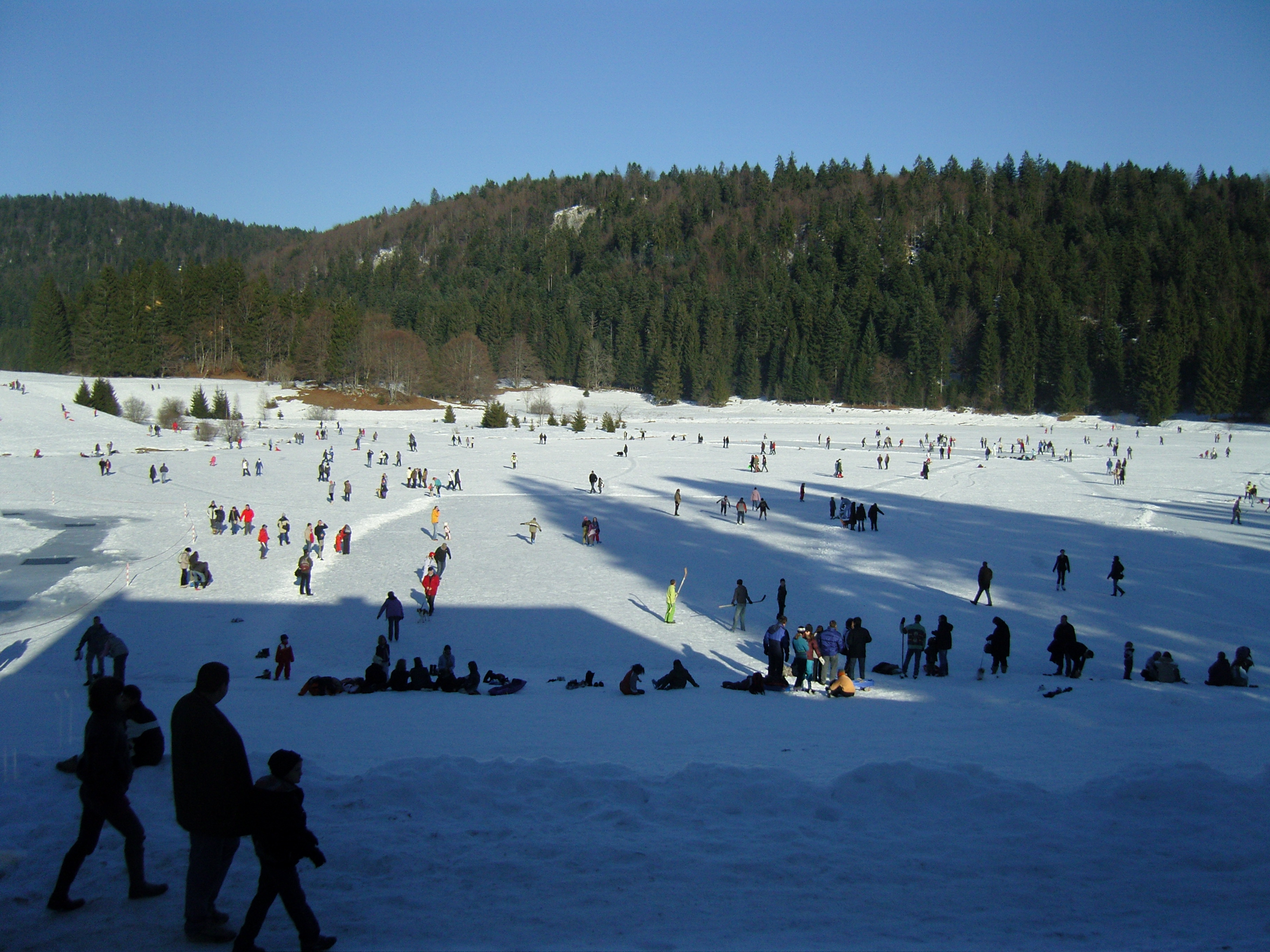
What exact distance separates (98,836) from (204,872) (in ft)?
2.92

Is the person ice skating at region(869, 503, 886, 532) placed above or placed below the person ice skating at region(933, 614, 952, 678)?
above

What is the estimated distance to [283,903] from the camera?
326 centimetres

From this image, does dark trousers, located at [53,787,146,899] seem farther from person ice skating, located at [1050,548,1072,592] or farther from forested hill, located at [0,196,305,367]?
forested hill, located at [0,196,305,367]

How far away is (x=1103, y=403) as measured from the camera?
287 feet

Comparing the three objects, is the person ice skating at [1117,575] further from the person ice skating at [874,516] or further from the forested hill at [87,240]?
the forested hill at [87,240]

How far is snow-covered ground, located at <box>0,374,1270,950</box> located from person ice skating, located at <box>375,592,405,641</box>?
0.26m

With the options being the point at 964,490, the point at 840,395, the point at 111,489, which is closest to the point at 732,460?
the point at 964,490

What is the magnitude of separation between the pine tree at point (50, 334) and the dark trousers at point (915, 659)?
9354 centimetres

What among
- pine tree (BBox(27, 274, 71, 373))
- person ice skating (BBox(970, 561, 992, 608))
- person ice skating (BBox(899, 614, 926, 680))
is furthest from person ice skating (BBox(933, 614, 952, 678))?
pine tree (BBox(27, 274, 71, 373))

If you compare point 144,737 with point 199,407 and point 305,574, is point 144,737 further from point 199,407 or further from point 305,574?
point 199,407

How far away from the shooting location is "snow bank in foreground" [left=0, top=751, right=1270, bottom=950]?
12.3 feet

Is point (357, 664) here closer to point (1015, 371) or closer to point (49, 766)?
point (49, 766)

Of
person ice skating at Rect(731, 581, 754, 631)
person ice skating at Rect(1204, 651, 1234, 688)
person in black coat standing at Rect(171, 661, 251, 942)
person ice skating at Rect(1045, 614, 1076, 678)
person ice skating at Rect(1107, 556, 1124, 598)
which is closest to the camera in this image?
person in black coat standing at Rect(171, 661, 251, 942)

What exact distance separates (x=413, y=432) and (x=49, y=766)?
5366 centimetres
